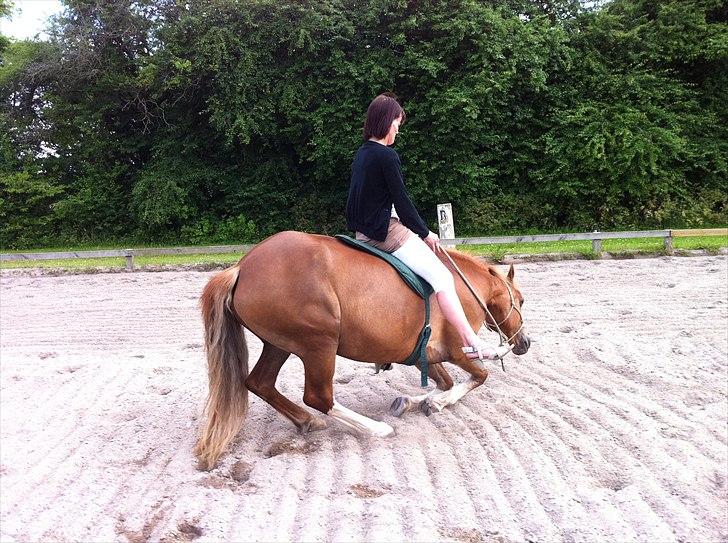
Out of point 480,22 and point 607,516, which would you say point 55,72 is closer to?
point 480,22

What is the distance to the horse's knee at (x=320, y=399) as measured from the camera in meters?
3.86

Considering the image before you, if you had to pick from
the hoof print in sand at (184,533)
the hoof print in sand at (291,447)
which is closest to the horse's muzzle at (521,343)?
the hoof print in sand at (291,447)

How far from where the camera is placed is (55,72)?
20.1 meters

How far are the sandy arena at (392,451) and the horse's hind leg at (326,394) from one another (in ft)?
0.38

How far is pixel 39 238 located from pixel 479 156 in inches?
665

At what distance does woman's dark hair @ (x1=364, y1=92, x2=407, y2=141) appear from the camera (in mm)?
3854

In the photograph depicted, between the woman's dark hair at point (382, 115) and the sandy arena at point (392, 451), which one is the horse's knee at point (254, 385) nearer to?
the sandy arena at point (392, 451)

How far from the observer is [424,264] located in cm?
403

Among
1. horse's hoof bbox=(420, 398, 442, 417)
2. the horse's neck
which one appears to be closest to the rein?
the horse's neck

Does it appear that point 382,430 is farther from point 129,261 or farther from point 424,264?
point 129,261

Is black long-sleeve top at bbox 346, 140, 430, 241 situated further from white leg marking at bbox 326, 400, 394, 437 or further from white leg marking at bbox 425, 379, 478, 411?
white leg marking at bbox 425, 379, 478, 411

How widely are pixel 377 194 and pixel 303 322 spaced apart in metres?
1.07

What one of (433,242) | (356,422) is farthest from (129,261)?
(433,242)

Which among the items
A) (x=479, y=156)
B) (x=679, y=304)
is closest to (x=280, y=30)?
(x=479, y=156)
